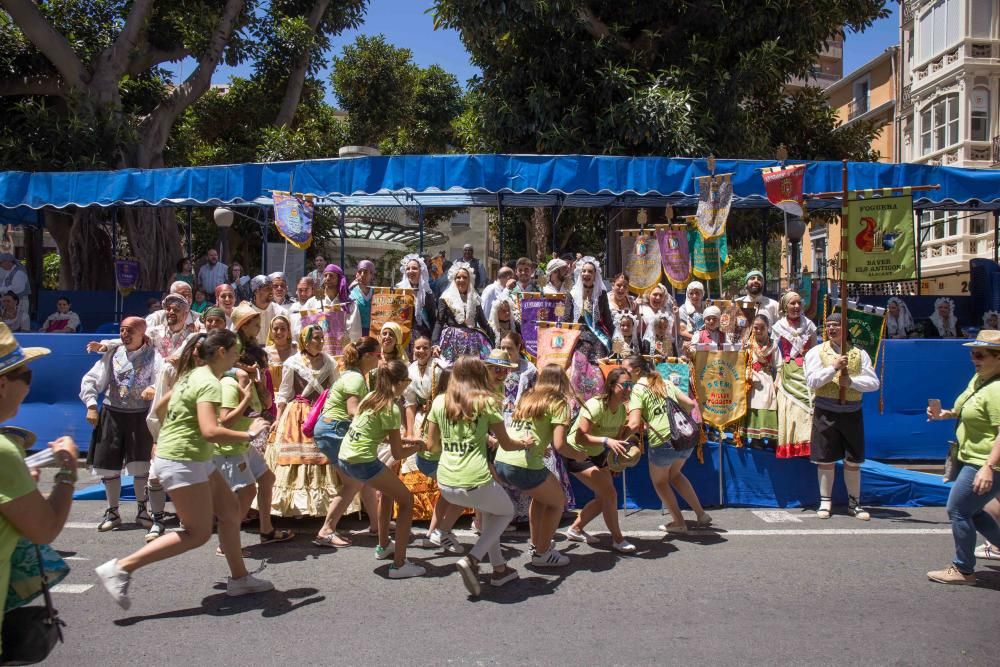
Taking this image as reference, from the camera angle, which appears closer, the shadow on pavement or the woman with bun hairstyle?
the woman with bun hairstyle

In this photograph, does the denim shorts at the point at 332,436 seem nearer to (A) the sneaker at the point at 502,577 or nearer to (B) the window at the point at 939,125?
(A) the sneaker at the point at 502,577

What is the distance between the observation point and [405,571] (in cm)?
554

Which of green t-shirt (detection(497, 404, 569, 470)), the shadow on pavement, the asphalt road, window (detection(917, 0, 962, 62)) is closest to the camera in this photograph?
the asphalt road

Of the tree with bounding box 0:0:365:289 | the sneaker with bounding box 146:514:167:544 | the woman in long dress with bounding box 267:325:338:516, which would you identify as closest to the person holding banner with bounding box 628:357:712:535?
the woman in long dress with bounding box 267:325:338:516

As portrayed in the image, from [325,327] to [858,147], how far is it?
14.7m

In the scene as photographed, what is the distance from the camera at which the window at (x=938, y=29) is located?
2895 cm

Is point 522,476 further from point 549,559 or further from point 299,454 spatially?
point 299,454

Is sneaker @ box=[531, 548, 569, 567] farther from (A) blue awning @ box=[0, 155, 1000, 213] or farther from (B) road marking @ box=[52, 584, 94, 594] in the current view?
(A) blue awning @ box=[0, 155, 1000, 213]

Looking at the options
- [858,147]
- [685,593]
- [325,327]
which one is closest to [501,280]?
[325,327]

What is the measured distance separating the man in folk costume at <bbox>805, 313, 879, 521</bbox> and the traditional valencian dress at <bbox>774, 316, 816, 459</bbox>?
0.21 metres

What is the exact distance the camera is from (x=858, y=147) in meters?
18.5

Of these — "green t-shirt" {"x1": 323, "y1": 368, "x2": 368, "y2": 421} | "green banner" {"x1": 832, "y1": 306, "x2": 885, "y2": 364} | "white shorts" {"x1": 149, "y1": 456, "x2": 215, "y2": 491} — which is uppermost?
"green banner" {"x1": 832, "y1": 306, "x2": 885, "y2": 364}

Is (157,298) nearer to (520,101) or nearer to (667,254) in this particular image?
(520,101)

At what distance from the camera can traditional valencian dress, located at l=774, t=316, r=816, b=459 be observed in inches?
291
